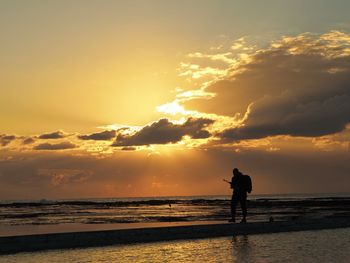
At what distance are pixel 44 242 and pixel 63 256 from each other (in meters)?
2.12

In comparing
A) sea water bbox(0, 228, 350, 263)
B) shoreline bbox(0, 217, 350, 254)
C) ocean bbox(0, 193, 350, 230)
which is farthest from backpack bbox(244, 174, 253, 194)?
ocean bbox(0, 193, 350, 230)

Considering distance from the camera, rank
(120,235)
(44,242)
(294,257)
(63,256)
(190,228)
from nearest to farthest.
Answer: (294,257), (63,256), (44,242), (120,235), (190,228)

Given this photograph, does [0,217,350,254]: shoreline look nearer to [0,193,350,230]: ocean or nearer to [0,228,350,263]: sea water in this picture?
[0,228,350,263]: sea water

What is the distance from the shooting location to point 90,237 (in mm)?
15648

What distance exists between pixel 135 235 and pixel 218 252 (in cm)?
411

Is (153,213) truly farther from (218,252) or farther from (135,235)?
(218,252)

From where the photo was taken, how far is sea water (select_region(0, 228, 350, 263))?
11984 millimetres

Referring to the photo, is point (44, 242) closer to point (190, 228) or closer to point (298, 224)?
point (190, 228)

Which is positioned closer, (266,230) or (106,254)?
(106,254)

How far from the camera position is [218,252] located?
1320 centimetres

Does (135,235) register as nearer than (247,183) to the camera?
Yes

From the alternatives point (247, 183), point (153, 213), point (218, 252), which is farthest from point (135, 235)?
point (153, 213)

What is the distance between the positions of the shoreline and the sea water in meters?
0.79

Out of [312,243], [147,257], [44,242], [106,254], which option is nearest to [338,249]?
[312,243]
